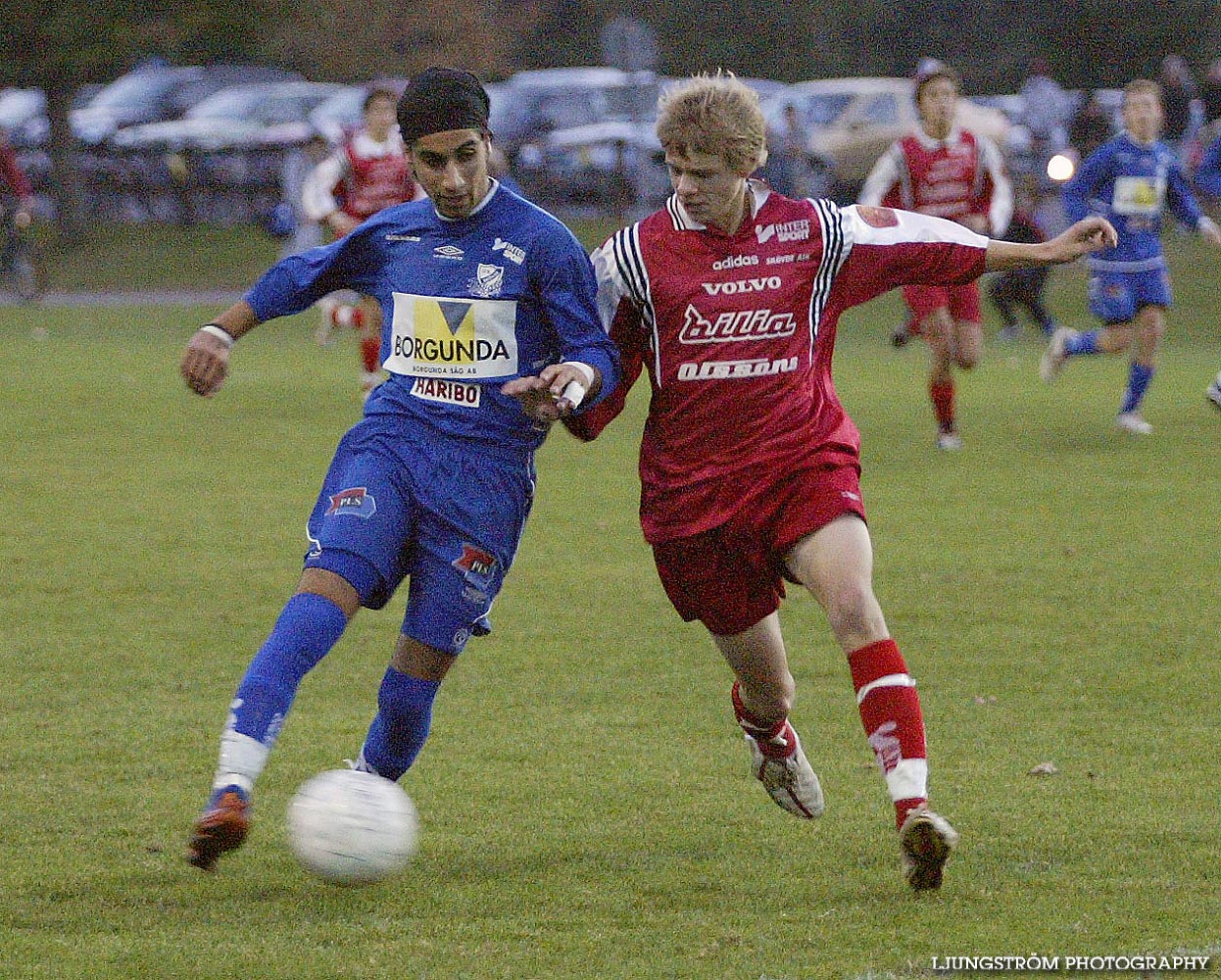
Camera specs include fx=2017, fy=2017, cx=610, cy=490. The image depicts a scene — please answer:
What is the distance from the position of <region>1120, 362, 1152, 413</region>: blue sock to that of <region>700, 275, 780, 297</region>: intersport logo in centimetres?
932

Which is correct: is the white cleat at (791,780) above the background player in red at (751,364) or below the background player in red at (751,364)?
below

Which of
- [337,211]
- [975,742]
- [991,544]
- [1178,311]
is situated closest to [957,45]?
[1178,311]

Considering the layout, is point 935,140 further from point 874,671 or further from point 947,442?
point 874,671

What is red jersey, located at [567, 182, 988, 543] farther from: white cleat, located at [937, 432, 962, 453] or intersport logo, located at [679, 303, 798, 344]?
white cleat, located at [937, 432, 962, 453]

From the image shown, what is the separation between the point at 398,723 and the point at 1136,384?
32.5 ft

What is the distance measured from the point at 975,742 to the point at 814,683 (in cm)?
100

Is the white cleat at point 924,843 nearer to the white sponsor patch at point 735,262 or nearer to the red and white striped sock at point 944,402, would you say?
the white sponsor patch at point 735,262

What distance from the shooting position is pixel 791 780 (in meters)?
5.41

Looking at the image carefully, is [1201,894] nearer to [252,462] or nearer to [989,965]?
[989,965]

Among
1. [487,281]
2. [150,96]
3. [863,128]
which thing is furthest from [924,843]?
[150,96]

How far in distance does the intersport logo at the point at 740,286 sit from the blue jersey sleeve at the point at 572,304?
282mm

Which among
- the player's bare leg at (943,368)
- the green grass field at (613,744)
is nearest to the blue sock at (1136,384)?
the green grass field at (613,744)

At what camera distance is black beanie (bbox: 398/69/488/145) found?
493 cm

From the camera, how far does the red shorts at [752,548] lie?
493 centimetres
